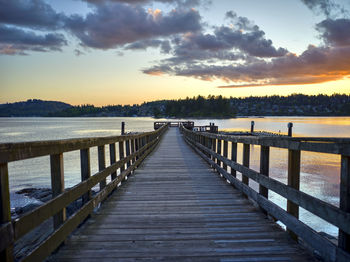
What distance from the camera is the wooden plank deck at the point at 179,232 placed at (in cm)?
309

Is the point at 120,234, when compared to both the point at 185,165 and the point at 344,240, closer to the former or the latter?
the point at 344,240

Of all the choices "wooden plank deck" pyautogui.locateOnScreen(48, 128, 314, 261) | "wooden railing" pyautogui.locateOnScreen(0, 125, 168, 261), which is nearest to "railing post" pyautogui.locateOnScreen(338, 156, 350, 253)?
"wooden plank deck" pyautogui.locateOnScreen(48, 128, 314, 261)

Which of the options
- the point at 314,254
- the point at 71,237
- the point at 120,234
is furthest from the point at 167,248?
the point at 314,254

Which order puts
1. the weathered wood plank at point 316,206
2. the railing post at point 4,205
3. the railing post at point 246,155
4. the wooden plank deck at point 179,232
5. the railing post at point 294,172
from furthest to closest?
1. the railing post at point 246,155
2. the railing post at point 294,172
3. the wooden plank deck at point 179,232
4. the weathered wood plank at point 316,206
5. the railing post at point 4,205

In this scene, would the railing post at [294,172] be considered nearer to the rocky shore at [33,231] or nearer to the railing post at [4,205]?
the railing post at [4,205]

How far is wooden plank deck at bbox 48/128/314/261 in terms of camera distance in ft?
10.1

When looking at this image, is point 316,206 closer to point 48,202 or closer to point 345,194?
point 345,194

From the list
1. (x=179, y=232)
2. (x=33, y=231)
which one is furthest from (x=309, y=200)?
(x=33, y=231)

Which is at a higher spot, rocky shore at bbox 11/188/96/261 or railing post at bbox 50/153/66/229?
railing post at bbox 50/153/66/229

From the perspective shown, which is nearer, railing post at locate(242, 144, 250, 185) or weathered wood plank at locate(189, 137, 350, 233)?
weathered wood plank at locate(189, 137, 350, 233)

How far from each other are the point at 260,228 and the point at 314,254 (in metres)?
0.89

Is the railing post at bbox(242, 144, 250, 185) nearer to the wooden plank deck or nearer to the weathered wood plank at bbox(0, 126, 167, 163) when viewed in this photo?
the wooden plank deck

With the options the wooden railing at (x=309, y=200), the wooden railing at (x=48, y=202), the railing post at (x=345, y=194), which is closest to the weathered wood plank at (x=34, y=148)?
the wooden railing at (x=48, y=202)

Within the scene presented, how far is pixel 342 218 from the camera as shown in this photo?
2389mm
